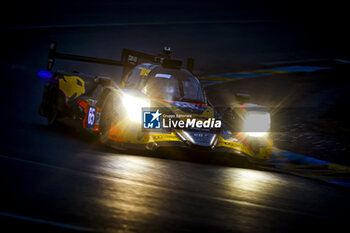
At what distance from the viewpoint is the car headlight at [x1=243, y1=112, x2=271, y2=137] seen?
21.3 ft

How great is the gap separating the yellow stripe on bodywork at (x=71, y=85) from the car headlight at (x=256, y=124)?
9.30ft

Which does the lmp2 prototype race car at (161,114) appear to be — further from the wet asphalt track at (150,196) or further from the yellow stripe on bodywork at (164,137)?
the wet asphalt track at (150,196)

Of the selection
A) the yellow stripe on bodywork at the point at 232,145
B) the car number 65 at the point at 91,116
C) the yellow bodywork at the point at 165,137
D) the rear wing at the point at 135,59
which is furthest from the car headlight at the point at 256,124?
the car number 65 at the point at 91,116

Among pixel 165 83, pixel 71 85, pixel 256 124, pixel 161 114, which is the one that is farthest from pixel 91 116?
pixel 256 124

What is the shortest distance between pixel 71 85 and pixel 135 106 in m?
2.41

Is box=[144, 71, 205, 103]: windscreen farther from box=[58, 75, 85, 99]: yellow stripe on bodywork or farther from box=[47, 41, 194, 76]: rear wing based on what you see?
box=[58, 75, 85, 99]: yellow stripe on bodywork

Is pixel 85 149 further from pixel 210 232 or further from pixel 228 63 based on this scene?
pixel 228 63

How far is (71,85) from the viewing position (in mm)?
8227

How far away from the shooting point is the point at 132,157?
600 cm

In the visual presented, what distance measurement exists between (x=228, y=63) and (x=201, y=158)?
352 inches

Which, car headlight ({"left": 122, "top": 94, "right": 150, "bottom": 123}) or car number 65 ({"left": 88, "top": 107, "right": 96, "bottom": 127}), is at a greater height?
car headlight ({"left": 122, "top": 94, "right": 150, "bottom": 123})

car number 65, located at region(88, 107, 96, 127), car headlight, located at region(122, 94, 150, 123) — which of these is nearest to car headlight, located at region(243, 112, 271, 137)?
car headlight, located at region(122, 94, 150, 123)

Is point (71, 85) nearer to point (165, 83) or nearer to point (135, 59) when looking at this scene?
point (135, 59)

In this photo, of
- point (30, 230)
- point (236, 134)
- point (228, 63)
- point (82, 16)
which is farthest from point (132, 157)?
point (82, 16)
